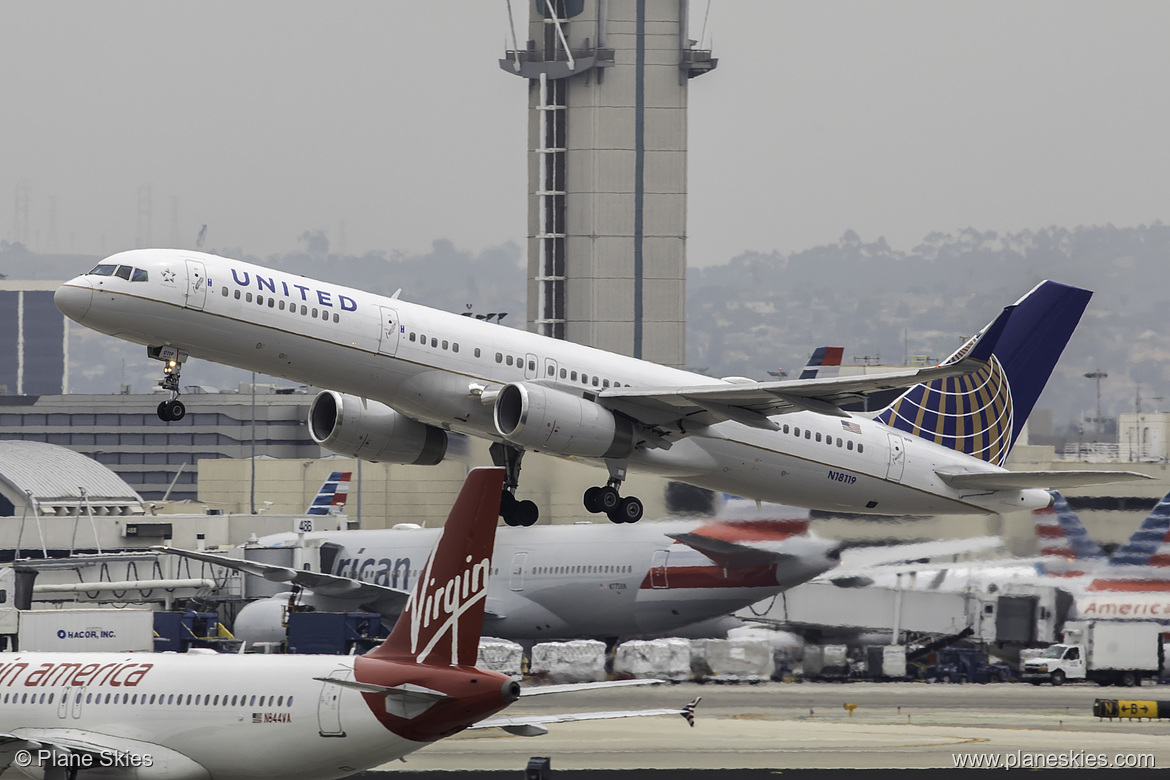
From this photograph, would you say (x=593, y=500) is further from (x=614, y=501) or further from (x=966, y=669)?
(x=966, y=669)

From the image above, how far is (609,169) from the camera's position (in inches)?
5807

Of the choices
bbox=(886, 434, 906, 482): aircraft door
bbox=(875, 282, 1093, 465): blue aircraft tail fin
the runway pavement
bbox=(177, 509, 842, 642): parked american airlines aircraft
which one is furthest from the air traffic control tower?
bbox=(886, 434, 906, 482): aircraft door

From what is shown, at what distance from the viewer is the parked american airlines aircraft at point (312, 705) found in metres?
30.6

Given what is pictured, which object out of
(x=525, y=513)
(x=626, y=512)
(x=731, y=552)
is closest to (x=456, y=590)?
(x=626, y=512)

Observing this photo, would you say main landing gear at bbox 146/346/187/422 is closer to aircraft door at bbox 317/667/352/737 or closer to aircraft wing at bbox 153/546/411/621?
aircraft door at bbox 317/667/352/737

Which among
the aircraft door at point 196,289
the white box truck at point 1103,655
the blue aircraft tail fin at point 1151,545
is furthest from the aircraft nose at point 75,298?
the white box truck at point 1103,655

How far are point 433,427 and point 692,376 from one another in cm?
653

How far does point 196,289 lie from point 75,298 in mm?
2384

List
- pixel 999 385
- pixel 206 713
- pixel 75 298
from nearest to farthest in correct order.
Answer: pixel 206 713, pixel 75 298, pixel 999 385

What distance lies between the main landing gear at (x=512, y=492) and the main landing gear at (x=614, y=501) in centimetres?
248

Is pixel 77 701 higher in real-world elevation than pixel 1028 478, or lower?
lower

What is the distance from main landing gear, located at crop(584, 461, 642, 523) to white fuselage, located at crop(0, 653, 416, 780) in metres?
9.51

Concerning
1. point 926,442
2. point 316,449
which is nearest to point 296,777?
point 926,442

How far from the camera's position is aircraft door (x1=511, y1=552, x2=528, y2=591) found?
57.8 m
